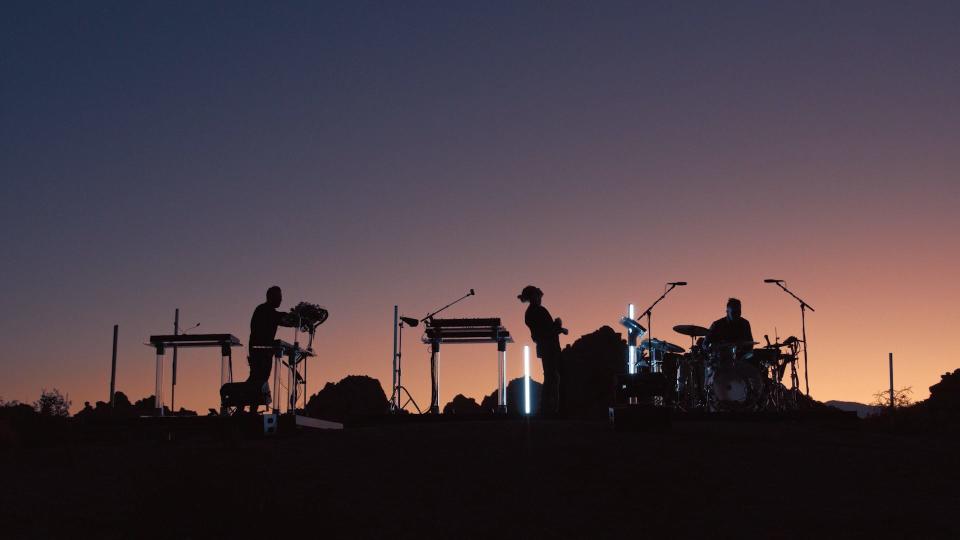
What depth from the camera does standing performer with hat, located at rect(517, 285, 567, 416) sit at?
14.3 metres

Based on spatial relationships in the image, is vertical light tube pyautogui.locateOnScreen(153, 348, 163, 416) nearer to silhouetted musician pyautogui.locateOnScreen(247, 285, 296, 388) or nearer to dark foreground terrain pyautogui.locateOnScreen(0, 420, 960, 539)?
silhouetted musician pyautogui.locateOnScreen(247, 285, 296, 388)

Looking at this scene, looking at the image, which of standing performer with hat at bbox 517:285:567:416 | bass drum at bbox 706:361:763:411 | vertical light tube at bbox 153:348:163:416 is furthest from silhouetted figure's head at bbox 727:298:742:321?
vertical light tube at bbox 153:348:163:416

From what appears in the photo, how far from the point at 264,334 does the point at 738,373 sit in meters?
7.51

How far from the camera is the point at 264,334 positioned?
12047 mm

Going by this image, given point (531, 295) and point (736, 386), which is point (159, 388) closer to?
point (531, 295)

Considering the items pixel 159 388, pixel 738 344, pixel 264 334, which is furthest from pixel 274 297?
pixel 738 344

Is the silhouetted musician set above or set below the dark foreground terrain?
above

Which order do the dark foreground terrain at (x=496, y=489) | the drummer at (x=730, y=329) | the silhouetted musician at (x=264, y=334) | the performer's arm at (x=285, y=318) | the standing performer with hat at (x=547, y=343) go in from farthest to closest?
the drummer at (x=730, y=329) → the standing performer with hat at (x=547, y=343) → the performer's arm at (x=285, y=318) → the silhouetted musician at (x=264, y=334) → the dark foreground terrain at (x=496, y=489)

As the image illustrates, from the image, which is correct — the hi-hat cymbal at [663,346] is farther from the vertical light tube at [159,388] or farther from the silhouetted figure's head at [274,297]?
the vertical light tube at [159,388]

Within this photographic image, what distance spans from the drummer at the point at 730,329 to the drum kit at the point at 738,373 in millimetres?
113

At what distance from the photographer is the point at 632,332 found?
15180 millimetres

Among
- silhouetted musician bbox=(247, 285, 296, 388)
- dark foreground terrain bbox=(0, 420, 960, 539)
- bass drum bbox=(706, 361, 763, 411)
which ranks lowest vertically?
dark foreground terrain bbox=(0, 420, 960, 539)

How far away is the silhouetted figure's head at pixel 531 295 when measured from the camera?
1448 centimetres

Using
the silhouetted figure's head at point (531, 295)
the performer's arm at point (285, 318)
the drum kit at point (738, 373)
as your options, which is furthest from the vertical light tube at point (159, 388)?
the drum kit at point (738, 373)
